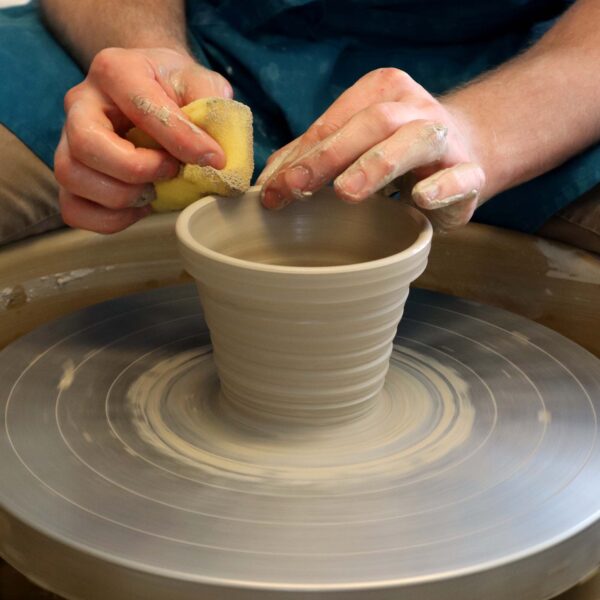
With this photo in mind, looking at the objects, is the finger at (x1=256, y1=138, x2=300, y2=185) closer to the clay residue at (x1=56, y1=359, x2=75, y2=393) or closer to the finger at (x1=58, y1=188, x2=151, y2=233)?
the finger at (x1=58, y1=188, x2=151, y2=233)

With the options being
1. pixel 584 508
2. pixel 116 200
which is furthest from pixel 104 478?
pixel 584 508

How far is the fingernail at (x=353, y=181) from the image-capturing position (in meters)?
0.91

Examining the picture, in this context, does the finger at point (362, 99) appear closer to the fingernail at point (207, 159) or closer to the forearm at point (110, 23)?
the fingernail at point (207, 159)

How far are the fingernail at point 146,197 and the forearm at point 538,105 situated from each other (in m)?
0.43

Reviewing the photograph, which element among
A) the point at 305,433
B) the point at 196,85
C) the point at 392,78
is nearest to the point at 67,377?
the point at 305,433

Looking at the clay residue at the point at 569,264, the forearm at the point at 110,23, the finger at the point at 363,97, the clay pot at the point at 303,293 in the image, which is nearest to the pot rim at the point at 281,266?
the clay pot at the point at 303,293

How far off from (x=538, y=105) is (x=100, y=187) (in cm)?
69

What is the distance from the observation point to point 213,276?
0.89m

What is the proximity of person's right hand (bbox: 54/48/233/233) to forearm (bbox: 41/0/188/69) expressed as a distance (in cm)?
35

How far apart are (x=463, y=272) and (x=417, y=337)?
1.09ft

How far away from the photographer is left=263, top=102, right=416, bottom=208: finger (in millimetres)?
925

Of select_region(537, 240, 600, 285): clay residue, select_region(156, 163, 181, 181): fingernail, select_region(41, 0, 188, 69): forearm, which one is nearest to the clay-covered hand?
select_region(156, 163, 181, 181): fingernail

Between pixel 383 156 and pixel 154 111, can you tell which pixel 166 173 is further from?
pixel 383 156

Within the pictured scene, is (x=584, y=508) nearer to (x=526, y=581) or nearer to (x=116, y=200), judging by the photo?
(x=526, y=581)
